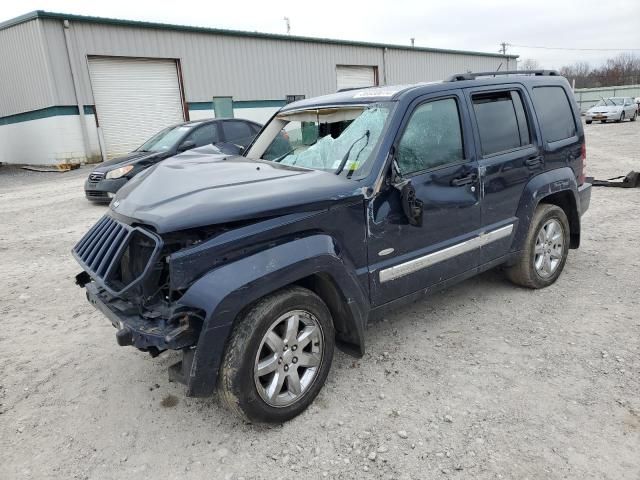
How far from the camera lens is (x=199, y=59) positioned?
20.5m

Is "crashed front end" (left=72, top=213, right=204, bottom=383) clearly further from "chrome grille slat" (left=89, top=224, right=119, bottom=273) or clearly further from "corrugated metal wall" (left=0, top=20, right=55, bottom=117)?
"corrugated metal wall" (left=0, top=20, right=55, bottom=117)

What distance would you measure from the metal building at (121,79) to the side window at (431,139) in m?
17.0

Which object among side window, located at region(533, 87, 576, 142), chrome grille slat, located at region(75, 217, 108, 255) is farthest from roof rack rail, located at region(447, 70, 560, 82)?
chrome grille slat, located at region(75, 217, 108, 255)

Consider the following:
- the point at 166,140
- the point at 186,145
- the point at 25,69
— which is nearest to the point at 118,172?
the point at 166,140

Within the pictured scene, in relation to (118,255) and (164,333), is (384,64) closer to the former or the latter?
(118,255)

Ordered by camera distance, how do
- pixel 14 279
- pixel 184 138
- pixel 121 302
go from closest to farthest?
pixel 121 302, pixel 14 279, pixel 184 138

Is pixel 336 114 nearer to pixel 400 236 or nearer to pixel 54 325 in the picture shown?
pixel 400 236

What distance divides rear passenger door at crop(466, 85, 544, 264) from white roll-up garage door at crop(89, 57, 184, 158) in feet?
56.4

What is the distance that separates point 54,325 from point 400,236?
310cm

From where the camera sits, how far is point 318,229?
2.87 m

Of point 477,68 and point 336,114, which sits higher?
point 477,68

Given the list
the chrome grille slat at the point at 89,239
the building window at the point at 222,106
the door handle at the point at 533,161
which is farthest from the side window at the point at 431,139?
the building window at the point at 222,106

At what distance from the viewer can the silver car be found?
2819cm

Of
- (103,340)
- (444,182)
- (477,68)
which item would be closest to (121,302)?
(103,340)
